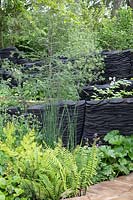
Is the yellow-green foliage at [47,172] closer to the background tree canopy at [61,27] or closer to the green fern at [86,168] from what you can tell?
the green fern at [86,168]

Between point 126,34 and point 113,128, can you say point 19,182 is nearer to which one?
point 113,128

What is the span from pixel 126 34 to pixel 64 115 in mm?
5359

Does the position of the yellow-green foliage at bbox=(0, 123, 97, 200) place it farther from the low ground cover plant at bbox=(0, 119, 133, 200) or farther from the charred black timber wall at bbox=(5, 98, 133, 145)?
the charred black timber wall at bbox=(5, 98, 133, 145)

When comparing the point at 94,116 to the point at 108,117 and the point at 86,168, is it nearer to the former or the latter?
the point at 108,117

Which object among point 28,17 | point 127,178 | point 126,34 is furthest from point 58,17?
point 127,178

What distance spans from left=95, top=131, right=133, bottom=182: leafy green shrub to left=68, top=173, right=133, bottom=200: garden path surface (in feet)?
0.24

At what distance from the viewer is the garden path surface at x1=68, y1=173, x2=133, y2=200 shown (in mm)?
2658

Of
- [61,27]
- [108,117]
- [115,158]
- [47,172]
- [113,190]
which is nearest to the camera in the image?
[47,172]

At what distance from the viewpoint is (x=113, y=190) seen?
2.84m

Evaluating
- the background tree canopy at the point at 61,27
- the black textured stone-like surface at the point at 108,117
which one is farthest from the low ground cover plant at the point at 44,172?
the background tree canopy at the point at 61,27

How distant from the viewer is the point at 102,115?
364 centimetres

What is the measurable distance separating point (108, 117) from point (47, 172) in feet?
3.79

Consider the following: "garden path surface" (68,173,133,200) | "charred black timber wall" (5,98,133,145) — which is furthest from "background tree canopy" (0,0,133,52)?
"garden path surface" (68,173,133,200)

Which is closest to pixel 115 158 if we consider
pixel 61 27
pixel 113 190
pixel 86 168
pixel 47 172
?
pixel 113 190
